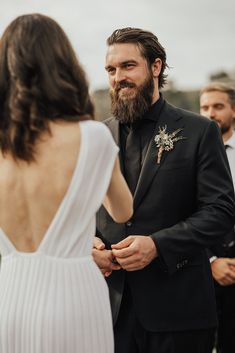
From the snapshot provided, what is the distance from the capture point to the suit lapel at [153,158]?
3492 millimetres

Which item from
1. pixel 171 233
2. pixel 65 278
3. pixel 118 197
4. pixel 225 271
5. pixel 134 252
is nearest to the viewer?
pixel 65 278

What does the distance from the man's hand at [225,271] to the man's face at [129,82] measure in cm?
163

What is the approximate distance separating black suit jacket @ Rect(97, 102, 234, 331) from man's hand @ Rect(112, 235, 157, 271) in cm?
18

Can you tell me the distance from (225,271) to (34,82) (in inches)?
111

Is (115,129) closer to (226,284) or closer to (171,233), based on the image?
(171,233)

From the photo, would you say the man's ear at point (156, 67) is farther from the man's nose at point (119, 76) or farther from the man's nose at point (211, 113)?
the man's nose at point (211, 113)

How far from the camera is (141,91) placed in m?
3.75

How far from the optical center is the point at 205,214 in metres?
3.42

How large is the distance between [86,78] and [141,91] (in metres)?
1.26

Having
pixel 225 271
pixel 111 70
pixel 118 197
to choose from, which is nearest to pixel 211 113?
pixel 225 271

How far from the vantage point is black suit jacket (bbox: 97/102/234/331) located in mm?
3449

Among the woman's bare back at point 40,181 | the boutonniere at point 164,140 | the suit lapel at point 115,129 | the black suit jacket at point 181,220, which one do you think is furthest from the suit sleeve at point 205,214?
the woman's bare back at point 40,181

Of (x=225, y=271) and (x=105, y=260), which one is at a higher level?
(x=105, y=260)

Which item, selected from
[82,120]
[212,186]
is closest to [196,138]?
[212,186]
